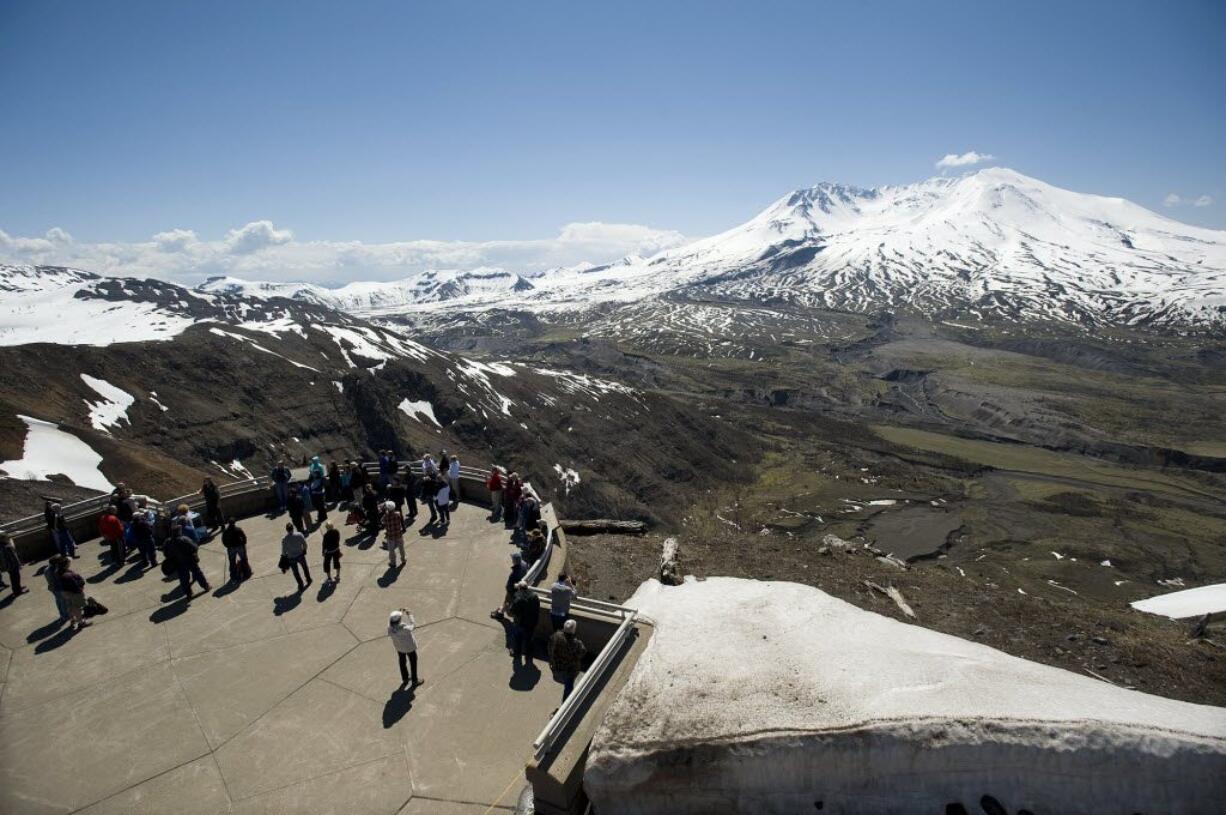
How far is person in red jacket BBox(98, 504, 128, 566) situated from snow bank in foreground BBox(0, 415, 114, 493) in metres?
14.8

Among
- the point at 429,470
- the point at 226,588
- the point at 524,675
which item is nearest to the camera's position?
the point at 524,675

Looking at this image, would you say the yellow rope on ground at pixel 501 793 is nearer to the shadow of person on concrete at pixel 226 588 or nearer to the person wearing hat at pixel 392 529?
the person wearing hat at pixel 392 529

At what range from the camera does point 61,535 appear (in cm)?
1362

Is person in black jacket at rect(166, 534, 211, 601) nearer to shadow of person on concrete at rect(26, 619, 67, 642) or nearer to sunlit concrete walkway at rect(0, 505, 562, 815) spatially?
sunlit concrete walkway at rect(0, 505, 562, 815)

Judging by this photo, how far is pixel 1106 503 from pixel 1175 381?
371 feet

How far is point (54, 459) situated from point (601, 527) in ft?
83.8

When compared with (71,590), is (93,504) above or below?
above

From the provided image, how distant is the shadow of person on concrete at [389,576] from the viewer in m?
13.3

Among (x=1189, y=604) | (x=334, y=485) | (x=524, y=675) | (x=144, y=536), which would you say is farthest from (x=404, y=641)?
(x=1189, y=604)

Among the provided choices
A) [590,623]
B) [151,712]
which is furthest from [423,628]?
[151,712]

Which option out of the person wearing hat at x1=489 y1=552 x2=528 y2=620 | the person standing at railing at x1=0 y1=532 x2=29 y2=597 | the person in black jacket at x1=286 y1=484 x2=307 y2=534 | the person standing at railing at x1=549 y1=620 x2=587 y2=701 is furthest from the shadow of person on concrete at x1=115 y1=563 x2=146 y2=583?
the person standing at railing at x1=549 y1=620 x2=587 y2=701

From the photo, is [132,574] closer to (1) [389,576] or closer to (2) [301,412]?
(1) [389,576]

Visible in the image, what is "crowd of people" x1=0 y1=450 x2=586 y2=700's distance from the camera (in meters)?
10.6

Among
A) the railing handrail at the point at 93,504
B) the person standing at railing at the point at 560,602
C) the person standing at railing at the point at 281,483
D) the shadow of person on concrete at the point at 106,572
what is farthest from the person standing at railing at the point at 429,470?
the person standing at railing at the point at 560,602
